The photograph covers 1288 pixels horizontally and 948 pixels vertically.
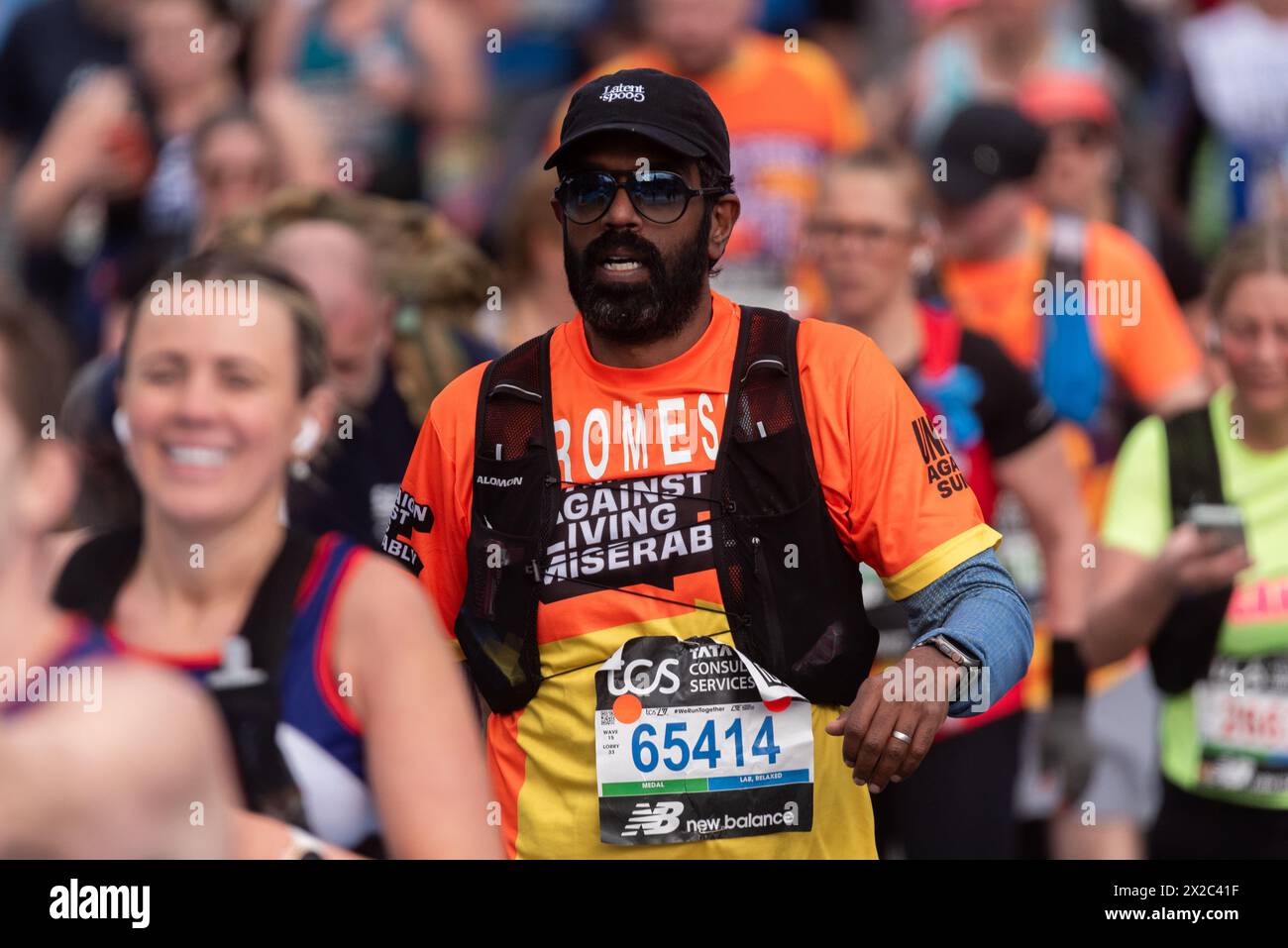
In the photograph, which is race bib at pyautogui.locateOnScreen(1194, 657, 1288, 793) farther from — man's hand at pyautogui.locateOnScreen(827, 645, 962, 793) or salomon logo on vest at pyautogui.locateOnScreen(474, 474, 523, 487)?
salomon logo on vest at pyautogui.locateOnScreen(474, 474, 523, 487)

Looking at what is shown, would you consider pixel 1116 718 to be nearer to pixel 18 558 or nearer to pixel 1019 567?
pixel 1019 567

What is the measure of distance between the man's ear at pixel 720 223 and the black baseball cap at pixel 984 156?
3.32 metres

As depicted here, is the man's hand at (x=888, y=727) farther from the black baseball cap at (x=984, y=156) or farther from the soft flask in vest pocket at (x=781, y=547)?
the black baseball cap at (x=984, y=156)

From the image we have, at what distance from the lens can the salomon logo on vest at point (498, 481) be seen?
13.1 ft

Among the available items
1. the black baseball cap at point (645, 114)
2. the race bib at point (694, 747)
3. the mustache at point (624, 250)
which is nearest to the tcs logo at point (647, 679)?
the race bib at point (694, 747)

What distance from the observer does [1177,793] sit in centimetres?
582

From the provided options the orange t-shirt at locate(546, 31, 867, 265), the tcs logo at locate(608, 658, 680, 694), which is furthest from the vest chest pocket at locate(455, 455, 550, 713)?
the orange t-shirt at locate(546, 31, 867, 265)

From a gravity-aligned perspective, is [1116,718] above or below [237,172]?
below

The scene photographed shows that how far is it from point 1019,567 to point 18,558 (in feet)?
12.9

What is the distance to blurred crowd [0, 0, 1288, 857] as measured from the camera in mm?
6352

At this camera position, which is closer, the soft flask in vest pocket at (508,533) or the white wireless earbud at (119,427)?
the soft flask in vest pocket at (508,533)

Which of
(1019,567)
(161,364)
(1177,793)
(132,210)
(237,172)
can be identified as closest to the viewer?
(161,364)

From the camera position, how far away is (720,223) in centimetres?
413
